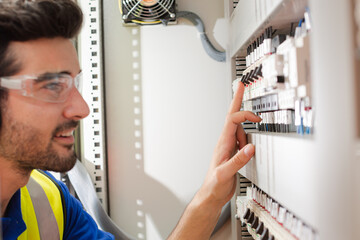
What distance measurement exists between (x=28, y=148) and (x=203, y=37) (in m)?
0.85

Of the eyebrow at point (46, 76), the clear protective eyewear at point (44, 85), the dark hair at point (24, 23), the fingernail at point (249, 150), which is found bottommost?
the fingernail at point (249, 150)

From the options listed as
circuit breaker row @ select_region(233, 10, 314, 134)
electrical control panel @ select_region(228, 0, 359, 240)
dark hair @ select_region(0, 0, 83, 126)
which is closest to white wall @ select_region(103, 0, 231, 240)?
electrical control panel @ select_region(228, 0, 359, 240)

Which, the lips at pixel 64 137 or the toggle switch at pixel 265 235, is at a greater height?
the lips at pixel 64 137

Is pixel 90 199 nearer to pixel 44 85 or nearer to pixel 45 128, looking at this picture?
pixel 45 128

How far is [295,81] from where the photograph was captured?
22.5 inches

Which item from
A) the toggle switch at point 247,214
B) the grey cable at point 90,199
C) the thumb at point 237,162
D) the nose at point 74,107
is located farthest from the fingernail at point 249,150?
the grey cable at point 90,199

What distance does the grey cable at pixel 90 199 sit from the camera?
1.24m

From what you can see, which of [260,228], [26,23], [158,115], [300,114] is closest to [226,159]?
[260,228]

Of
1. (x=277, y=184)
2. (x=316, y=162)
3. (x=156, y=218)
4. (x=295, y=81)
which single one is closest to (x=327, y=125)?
(x=316, y=162)

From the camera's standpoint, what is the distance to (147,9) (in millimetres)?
1273

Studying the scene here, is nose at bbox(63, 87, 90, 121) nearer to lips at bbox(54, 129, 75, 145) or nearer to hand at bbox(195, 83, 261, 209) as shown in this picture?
lips at bbox(54, 129, 75, 145)

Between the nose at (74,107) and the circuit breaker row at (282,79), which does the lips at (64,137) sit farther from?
the circuit breaker row at (282,79)

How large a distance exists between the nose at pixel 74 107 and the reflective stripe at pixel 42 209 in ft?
1.10

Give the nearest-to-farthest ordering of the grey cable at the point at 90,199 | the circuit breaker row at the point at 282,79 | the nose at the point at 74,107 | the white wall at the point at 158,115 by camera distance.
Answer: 1. the circuit breaker row at the point at 282,79
2. the nose at the point at 74,107
3. the grey cable at the point at 90,199
4. the white wall at the point at 158,115
